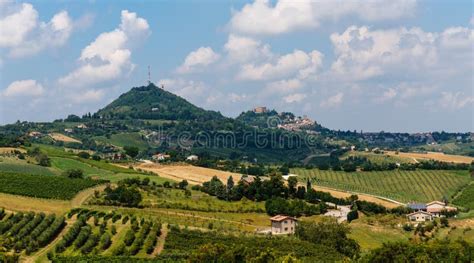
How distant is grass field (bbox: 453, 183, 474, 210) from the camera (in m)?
137

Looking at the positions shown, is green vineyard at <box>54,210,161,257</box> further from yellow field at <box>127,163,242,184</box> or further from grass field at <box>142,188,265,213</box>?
yellow field at <box>127,163,242,184</box>

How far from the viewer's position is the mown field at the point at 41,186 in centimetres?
10388

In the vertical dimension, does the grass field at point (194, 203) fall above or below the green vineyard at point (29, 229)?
above

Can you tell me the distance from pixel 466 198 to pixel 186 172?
2707 inches

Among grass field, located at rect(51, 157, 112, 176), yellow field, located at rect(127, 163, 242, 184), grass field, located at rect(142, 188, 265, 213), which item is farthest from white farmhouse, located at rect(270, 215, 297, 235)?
grass field, located at rect(51, 157, 112, 176)

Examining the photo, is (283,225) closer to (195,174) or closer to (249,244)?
(249,244)

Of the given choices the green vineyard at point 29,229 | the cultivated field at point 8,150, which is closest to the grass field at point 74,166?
the cultivated field at point 8,150

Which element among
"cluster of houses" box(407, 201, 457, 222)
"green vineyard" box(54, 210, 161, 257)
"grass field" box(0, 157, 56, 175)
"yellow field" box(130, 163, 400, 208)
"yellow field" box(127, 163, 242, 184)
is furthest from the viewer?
"yellow field" box(127, 163, 242, 184)

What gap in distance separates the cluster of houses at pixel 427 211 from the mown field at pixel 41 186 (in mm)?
60616

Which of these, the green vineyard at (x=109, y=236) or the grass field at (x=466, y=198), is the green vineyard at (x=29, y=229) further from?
the grass field at (x=466, y=198)

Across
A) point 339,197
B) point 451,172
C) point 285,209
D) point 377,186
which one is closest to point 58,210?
point 285,209

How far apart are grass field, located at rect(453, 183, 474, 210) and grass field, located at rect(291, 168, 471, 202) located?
5042 millimetres

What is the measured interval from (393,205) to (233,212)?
42.5m

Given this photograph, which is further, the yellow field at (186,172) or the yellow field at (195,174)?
the yellow field at (186,172)
